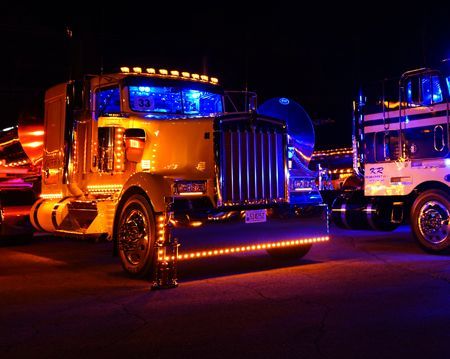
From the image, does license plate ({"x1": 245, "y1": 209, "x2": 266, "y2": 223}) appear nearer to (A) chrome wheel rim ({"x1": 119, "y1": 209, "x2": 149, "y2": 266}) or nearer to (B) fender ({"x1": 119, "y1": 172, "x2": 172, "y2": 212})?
(B) fender ({"x1": 119, "y1": 172, "x2": 172, "y2": 212})

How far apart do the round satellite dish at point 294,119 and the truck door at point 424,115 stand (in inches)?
81.8

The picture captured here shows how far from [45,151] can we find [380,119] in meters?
6.77

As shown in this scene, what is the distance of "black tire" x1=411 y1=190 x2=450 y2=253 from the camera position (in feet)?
34.4

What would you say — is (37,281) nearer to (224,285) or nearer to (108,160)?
(108,160)

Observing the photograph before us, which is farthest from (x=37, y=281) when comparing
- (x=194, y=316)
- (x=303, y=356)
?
(x=303, y=356)

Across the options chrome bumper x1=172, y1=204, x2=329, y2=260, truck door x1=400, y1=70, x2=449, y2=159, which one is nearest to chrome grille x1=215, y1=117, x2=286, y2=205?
chrome bumper x1=172, y1=204, x2=329, y2=260

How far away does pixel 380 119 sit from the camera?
11719 millimetres

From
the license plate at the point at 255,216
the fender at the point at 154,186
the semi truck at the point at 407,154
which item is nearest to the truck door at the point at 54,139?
the fender at the point at 154,186

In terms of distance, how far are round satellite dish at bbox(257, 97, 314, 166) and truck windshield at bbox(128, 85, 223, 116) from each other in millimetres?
932

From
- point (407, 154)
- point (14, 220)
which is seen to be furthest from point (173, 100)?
point (14, 220)

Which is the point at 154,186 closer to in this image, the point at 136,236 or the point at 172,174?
the point at 172,174

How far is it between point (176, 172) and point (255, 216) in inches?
52.8

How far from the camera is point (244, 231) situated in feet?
27.9

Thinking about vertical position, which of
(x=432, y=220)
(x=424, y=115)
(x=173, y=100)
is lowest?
(x=432, y=220)
